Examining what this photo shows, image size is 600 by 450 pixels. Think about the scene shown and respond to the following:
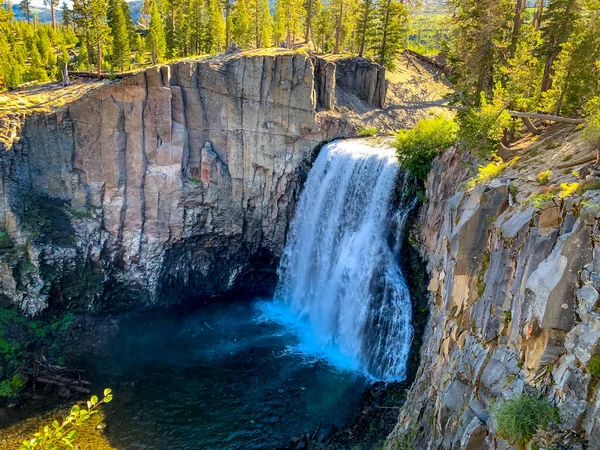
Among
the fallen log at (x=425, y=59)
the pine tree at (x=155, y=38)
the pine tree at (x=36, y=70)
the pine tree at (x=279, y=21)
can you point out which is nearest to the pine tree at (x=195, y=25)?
the pine tree at (x=155, y=38)

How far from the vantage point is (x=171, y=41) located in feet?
161

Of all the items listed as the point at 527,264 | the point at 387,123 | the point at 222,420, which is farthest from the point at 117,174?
the point at 527,264

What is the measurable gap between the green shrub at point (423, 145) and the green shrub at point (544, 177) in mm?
9470

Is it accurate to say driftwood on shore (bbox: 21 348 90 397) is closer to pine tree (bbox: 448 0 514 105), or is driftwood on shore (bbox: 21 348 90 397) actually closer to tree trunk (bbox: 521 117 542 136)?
tree trunk (bbox: 521 117 542 136)

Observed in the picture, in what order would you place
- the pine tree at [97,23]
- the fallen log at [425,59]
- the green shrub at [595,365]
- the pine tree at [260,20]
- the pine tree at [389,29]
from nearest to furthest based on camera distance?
the green shrub at [595,365]
the pine tree at [97,23]
the pine tree at [389,29]
the fallen log at [425,59]
the pine tree at [260,20]

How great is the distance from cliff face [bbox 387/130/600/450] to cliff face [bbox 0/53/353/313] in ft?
59.8

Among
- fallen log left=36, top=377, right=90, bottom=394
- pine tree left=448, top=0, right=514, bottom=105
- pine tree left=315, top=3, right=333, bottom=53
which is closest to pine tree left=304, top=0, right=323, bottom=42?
pine tree left=315, top=3, right=333, bottom=53

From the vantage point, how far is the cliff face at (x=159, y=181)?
28.0m

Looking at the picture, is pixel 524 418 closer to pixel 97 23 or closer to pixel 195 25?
pixel 97 23

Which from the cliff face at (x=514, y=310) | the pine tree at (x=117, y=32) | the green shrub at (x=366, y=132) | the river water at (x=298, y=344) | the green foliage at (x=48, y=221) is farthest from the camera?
the pine tree at (x=117, y=32)

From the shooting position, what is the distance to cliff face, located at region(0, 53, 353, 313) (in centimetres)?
2797

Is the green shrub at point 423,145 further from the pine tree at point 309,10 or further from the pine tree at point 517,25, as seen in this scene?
the pine tree at point 309,10

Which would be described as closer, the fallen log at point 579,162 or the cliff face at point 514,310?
the cliff face at point 514,310

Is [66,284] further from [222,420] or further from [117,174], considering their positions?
[222,420]
